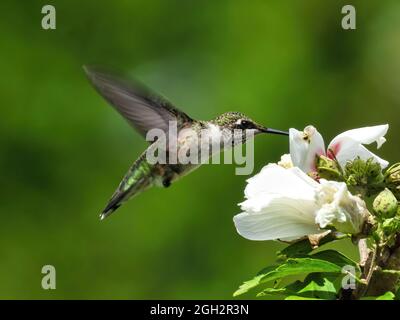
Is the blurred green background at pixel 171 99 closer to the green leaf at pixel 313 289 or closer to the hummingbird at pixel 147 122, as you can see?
the hummingbird at pixel 147 122

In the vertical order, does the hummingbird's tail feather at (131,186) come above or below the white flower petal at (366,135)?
below

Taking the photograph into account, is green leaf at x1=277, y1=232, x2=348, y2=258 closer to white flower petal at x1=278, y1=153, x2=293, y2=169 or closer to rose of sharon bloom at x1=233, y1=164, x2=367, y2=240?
rose of sharon bloom at x1=233, y1=164, x2=367, y2=240

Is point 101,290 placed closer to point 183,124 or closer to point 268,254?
point 268,254

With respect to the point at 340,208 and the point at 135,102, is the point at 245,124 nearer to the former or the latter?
the point at 135,102

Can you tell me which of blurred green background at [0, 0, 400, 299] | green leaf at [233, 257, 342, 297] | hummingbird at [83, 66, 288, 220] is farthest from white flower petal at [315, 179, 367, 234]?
blurred green background at [0, 0, 400, 299]

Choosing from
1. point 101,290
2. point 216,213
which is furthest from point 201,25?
point 101,290

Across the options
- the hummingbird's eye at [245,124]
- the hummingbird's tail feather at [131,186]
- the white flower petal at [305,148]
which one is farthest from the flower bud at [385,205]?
the hummingbird's tail feather at [131,186]

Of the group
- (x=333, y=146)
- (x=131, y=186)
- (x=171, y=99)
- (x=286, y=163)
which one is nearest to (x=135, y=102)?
(x=131, y=186)
